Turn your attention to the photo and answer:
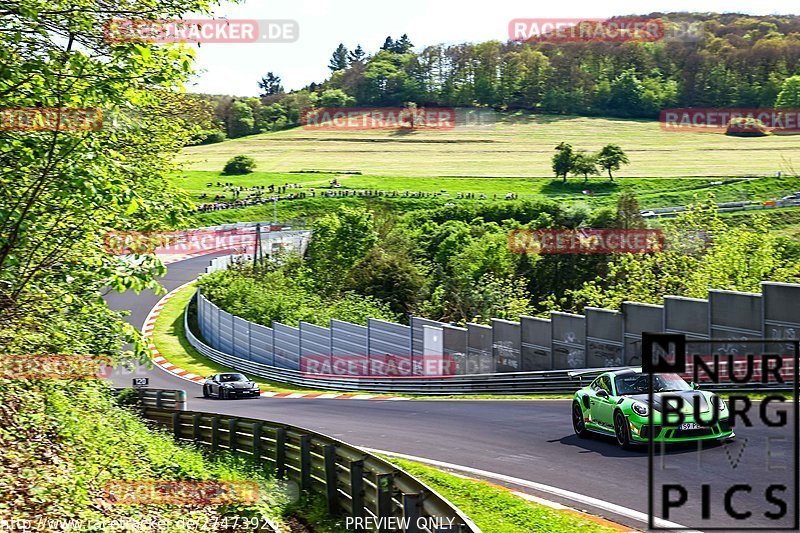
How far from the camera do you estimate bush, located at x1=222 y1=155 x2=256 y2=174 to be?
431ft

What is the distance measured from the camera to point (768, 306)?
69.7 feet

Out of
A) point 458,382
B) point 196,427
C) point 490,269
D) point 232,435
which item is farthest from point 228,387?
point 490,269

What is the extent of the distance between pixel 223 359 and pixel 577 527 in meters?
42.6

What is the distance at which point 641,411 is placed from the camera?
568 inches

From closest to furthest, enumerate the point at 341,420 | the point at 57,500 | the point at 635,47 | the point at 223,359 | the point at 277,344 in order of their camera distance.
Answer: the point at 57,500, the point at 341,420, the point at 277,344, the point at 223,359, the point at 635,47

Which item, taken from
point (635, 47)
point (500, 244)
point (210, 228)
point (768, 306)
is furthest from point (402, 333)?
point (635, 47)

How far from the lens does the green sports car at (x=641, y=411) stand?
1344 centimetres

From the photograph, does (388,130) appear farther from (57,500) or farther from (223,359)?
(57,500)
